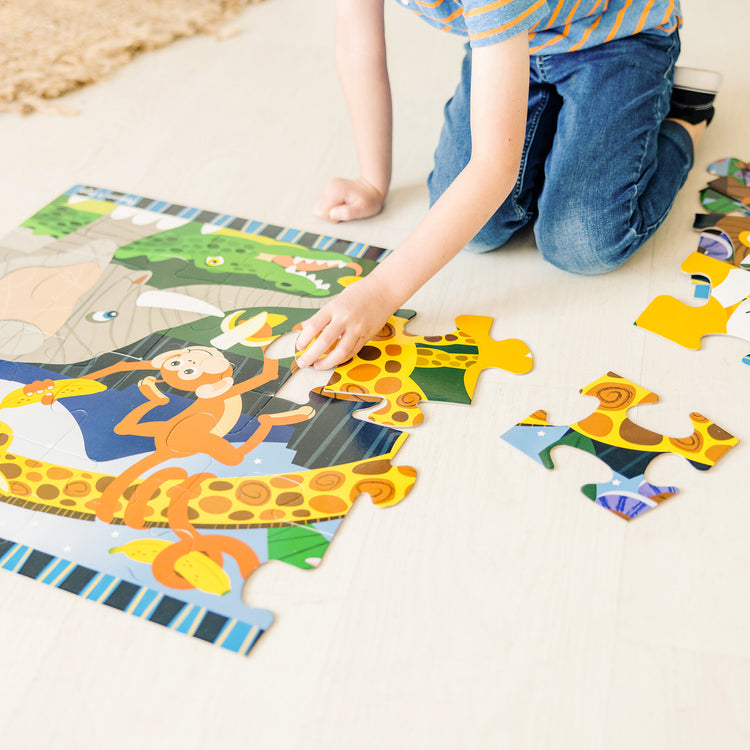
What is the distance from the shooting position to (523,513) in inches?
29.3

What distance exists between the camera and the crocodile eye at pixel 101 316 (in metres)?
0.97

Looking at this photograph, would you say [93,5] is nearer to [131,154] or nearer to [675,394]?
[131,154]

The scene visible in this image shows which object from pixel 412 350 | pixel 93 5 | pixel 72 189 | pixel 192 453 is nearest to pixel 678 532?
pixel 412 350

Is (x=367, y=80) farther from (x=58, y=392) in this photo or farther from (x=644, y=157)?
(x=58, y=392)

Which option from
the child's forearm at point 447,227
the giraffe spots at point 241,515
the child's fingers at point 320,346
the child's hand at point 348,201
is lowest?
Answer: the giraffe spots at point 241,515

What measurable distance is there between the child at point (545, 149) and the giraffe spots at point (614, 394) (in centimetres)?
23

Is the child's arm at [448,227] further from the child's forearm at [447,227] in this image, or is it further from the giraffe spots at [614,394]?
the giraffe spots at [614,394]

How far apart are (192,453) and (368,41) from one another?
0.64 meters

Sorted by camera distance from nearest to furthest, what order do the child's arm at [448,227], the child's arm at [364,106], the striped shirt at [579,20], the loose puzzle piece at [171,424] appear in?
the loose puzzle piece at [171,424]
the child's arm at [448,227]
the striped shirt at [579,20]
the child's arm at [364,106]

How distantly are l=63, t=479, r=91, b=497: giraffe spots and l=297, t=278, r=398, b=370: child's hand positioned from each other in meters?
0.26

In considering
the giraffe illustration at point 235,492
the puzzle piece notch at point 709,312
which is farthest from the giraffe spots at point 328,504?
the puzzle piece notch at point 709,312

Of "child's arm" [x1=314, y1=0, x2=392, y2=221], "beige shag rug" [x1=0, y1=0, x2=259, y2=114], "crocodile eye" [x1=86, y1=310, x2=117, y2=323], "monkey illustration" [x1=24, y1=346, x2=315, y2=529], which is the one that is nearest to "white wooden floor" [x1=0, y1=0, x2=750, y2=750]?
"monkey illustration" [x1=24, y1=346, x2=315, y2=529]

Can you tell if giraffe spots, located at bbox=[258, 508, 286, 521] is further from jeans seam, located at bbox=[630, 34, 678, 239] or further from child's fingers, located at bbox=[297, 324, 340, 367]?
jeans seam, located at bbox=[630, 34, 678, 239]

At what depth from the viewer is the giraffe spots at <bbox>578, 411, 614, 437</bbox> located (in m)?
0.81
